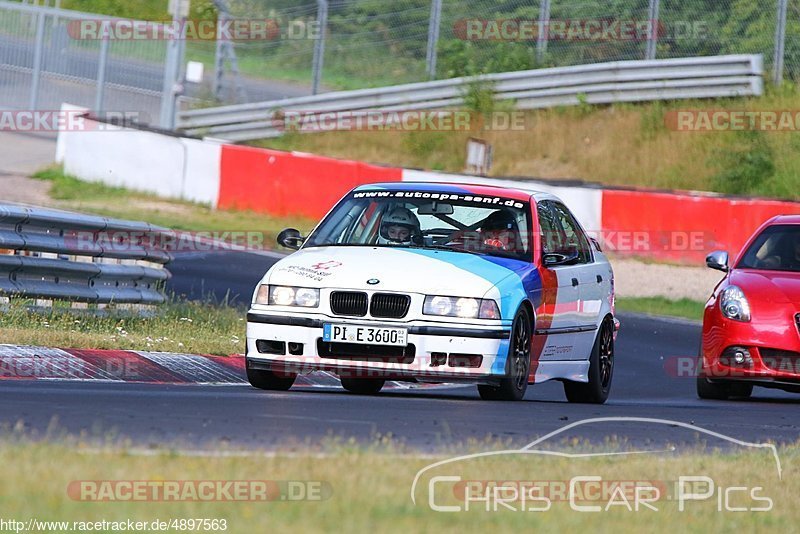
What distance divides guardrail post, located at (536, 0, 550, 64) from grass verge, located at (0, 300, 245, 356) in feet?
47.1

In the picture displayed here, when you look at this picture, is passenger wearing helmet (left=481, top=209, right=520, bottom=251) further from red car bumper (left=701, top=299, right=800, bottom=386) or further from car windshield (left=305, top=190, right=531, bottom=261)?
red car bumper (left=701, top=299, right=800, bottom=386)

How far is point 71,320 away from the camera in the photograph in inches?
469

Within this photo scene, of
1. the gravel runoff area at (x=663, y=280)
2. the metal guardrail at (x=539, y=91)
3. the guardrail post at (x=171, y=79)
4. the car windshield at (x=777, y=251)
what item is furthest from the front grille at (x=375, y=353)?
the guardrail post at (x=171, y=79)

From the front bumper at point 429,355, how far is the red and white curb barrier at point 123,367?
1.56 meters

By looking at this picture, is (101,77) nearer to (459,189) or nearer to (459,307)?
(459,189)

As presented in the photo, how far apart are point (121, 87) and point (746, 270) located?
74.7 ft

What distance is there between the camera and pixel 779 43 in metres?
24.8

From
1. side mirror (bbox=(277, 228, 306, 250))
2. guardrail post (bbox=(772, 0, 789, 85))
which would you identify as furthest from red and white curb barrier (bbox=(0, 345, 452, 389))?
guardrail post (bbox=(772, 0, 789, 85))

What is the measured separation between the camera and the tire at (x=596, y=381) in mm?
10758

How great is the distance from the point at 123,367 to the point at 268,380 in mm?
1257

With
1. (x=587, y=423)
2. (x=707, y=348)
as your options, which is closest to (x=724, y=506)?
(x=587, y=423)

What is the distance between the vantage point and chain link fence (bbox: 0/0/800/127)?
83.7ft

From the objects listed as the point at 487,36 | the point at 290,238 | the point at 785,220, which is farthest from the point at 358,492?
the point at 487,36

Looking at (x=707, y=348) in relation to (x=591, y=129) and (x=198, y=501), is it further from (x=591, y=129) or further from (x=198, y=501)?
(x=591, y=129)
